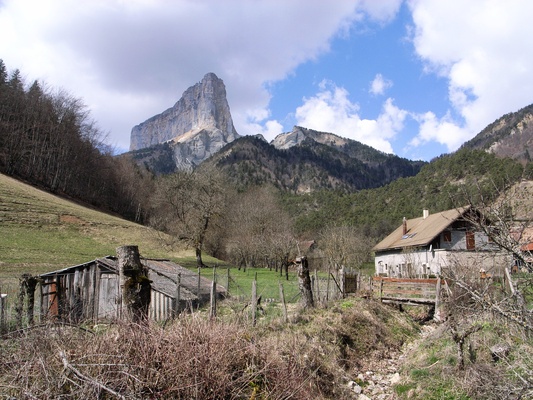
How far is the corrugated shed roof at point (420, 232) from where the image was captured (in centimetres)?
3875

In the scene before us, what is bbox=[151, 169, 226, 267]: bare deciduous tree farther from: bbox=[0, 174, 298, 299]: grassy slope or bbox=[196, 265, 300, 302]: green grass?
bbox=[196, 265, 300, 302]: green grass

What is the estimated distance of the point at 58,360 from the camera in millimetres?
4477

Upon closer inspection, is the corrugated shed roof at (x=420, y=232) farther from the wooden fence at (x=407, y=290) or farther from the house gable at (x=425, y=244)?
the wooden fence at (x=407, y=290)

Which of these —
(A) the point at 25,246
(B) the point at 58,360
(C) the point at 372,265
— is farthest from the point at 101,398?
(C) the point at 372,265

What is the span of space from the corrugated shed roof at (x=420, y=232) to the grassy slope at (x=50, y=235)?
2603 cm

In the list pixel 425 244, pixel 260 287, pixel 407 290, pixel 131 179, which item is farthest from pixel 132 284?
pixel 131 179

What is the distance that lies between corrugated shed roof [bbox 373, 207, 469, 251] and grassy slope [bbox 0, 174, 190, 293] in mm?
26030

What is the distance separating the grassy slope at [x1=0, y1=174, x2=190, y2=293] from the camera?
103 ft

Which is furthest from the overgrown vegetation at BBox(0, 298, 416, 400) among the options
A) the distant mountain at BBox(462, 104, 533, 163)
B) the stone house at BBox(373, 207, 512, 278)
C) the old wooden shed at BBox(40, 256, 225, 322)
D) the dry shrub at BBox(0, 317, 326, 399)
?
the distant mountain at BBox(462, 104, 533, 163)

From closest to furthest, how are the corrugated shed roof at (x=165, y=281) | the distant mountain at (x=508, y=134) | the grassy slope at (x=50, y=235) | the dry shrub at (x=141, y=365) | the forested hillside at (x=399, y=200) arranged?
the dry shrub at (x=141, y=365) → the corrugated shed roof at (x=165, y=281) → the grassy slope at (x=50, y=235) → the forested hillside at (x=399, y=200) → the distant mountain at (x=508, y=134)

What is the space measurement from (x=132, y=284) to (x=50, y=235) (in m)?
38.4

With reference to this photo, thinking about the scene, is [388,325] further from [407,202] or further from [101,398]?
[407,202]

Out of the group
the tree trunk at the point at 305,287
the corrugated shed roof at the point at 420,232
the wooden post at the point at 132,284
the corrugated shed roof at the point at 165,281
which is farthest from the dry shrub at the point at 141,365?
the corrugated shed roof at the point at 420,232

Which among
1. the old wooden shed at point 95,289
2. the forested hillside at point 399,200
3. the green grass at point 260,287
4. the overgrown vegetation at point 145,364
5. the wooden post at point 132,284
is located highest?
the forested hillside at point 399,200
